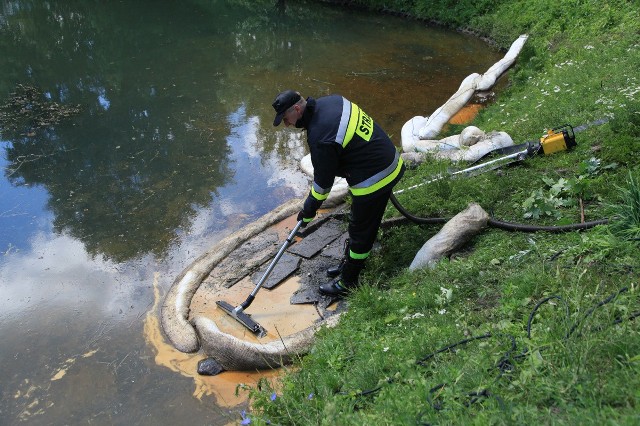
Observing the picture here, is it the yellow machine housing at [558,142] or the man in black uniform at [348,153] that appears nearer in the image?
the man in black uniform at [348,153]

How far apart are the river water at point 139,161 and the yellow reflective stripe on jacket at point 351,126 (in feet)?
7.23

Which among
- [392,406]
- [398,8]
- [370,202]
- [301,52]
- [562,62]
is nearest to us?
[392,406]

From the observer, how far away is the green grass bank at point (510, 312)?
2688 mm

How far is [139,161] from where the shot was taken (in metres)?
8.77

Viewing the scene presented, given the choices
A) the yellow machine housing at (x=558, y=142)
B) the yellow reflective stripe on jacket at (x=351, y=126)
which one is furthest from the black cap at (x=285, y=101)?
the yellow machine housing at (x=558, y=142)

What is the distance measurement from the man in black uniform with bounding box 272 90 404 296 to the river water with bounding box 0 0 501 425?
5.67 feet

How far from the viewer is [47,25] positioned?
56.0ft

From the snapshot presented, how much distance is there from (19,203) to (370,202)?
5619 millimetres

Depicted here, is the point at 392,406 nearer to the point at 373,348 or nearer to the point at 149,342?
the point at 373,348

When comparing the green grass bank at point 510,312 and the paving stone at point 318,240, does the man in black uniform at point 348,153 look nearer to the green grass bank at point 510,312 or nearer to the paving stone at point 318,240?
the green grass bank at point 510,312

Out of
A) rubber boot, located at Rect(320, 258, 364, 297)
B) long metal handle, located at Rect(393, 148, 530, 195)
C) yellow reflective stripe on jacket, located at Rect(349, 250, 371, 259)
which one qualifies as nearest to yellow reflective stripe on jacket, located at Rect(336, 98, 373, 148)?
yellow reflective stripe on jacket, located at Rect(349, 250, 371, 259)

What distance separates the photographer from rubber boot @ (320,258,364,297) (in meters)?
5.17

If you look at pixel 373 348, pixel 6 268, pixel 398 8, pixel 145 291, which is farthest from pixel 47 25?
pixel 373 348

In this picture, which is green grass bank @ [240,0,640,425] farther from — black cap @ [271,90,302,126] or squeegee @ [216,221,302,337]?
black cap @ [271,90,302,126]
